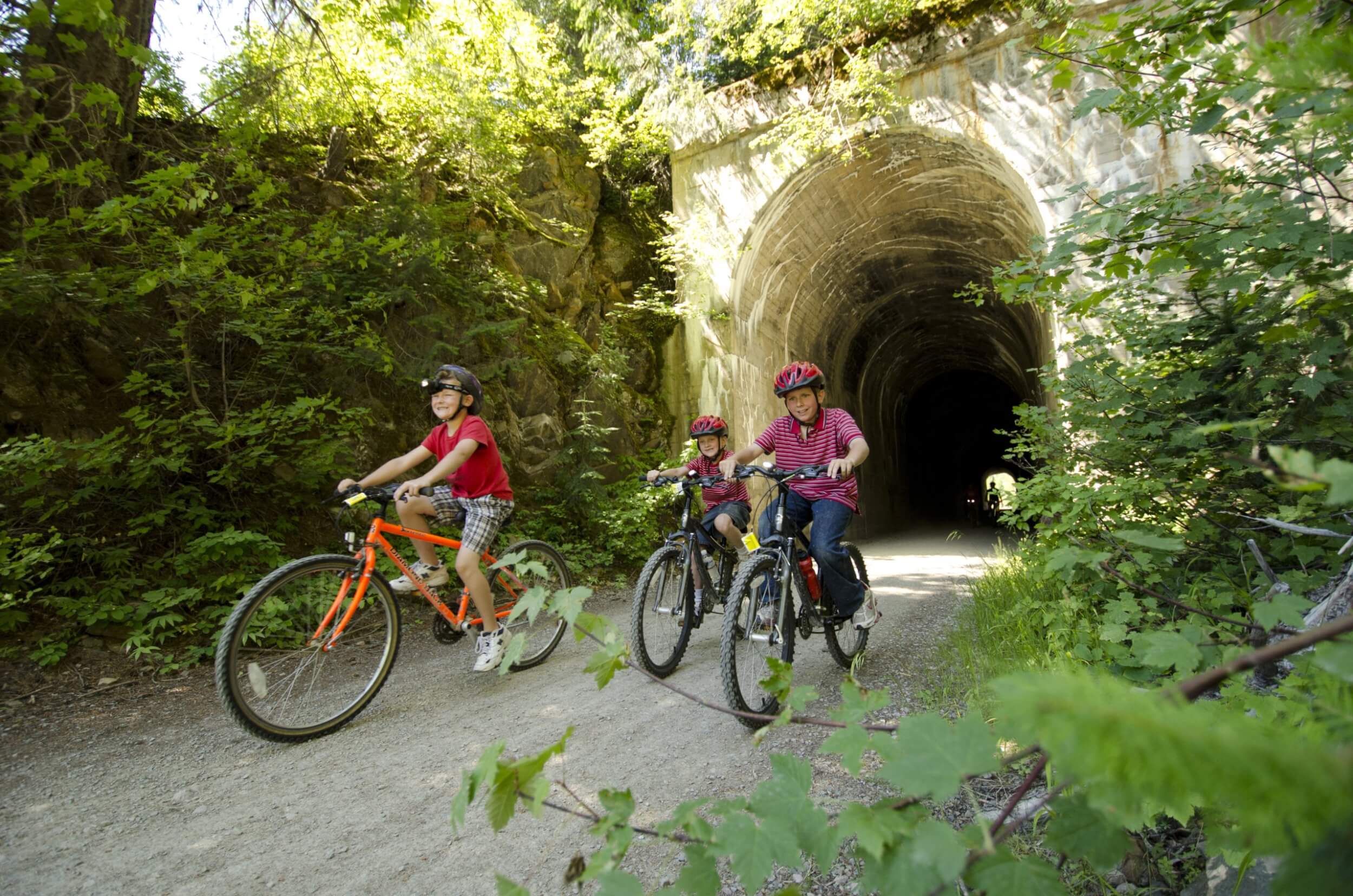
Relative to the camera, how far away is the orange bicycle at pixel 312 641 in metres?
3.00

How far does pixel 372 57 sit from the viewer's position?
7422 millimetres

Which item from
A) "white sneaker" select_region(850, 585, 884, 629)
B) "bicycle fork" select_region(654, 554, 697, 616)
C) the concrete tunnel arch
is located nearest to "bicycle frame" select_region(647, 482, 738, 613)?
"bicycle fork" select_region(654, 554, 697, 616)

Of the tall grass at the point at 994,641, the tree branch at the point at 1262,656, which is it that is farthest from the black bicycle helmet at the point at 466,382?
the tree branch at the point at 1262,656

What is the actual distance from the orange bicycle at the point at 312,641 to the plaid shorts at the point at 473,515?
167mm

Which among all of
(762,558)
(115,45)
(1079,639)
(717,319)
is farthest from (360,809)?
(717,319)

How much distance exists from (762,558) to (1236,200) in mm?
2444

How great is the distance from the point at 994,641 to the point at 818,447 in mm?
1546

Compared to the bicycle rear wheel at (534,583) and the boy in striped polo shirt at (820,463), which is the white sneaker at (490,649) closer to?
the bicycle rear wheel at (534,583)

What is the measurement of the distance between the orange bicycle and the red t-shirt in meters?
0.37

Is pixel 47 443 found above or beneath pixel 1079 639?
above

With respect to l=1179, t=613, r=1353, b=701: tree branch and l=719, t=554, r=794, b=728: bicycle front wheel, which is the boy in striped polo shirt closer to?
l=719, t=554, r=794, b=728: bicycle front wheel

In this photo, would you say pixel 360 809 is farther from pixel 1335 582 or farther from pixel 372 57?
pixel 372 57

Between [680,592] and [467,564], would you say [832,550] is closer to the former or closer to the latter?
[680,592]

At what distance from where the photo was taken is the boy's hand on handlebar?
127 inches
